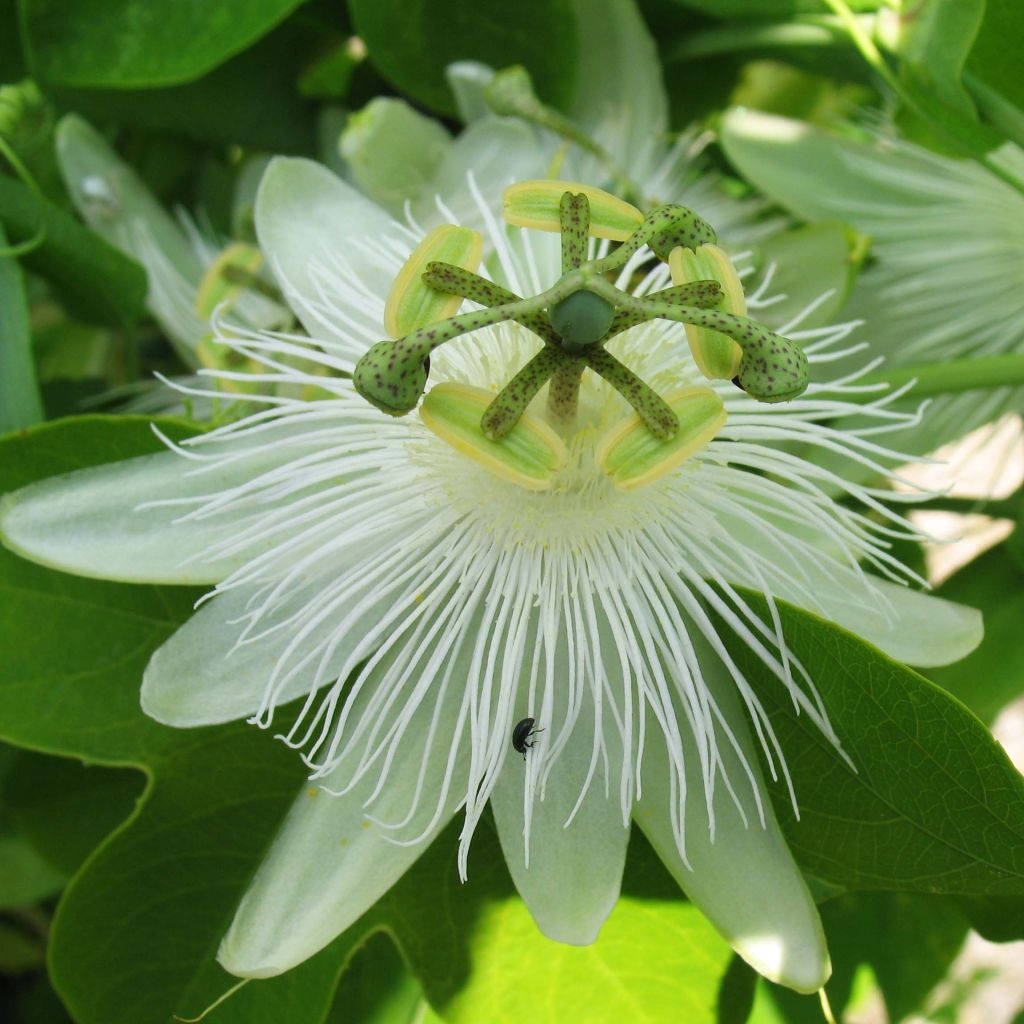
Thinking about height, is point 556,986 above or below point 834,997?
above

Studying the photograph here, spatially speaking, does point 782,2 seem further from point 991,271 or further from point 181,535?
point 181,535

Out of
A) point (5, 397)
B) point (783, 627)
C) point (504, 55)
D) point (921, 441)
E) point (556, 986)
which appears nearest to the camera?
point (783, 627)

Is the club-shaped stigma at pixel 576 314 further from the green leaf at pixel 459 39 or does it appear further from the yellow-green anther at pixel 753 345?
the green leaf at pixel 459 39

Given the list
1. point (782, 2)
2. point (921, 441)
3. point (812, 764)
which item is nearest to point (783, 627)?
point (812, 764)

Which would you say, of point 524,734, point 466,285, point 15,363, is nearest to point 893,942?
point 524,734

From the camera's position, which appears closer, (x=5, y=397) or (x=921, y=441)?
(x=5, y=397)
